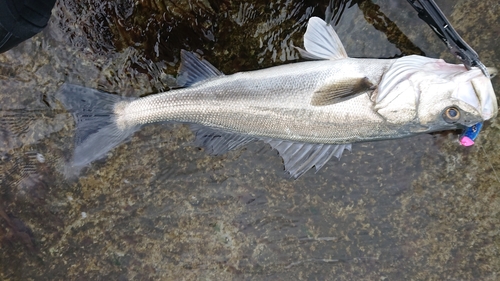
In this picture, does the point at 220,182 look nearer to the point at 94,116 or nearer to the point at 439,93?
the point at 94,116

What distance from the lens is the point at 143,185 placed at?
2.83m

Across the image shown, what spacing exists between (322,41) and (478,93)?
0.91 meters

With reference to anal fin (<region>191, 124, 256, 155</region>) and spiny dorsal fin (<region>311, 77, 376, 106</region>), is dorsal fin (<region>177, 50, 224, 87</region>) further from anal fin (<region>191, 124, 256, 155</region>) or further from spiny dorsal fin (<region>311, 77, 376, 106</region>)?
spiny dorsal fin (<region>311, 77, 376, 106</region>)

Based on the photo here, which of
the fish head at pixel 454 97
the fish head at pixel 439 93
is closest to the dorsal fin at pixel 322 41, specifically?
the fish head at pixel 439 93

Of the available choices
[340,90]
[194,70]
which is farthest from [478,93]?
[194,70]

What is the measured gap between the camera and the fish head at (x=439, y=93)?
6.68 ft

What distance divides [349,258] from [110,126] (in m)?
1.88

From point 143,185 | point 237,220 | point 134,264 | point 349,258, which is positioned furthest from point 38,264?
point 349,258

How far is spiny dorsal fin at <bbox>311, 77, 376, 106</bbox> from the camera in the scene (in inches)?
86.9

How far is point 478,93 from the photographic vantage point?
6.68 feet

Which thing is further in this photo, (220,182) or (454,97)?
(220,182)

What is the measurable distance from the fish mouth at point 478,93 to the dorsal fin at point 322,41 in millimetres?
684

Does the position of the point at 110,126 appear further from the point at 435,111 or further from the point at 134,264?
the point at 435,111

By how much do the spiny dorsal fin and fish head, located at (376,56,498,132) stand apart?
93mm
